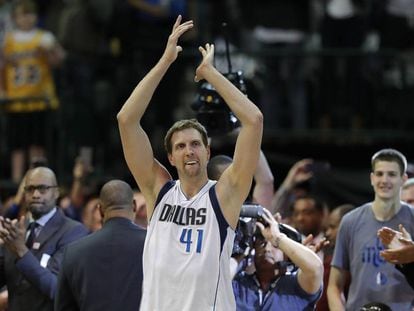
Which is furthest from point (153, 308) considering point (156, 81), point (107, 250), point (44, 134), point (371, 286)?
point (44, 134)

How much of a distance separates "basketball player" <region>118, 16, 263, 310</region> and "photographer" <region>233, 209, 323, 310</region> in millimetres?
669

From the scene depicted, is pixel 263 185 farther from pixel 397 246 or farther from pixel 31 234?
pixel 31 234

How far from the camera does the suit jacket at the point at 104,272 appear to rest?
22.1 ft

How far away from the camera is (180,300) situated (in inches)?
240

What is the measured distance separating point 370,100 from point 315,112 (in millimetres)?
600

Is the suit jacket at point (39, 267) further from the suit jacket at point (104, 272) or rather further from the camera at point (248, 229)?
the camera at point (248, 229)

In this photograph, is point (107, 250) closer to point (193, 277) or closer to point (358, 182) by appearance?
point (193, 277)

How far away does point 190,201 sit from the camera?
6.29 metres

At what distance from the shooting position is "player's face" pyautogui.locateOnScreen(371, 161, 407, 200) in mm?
8008

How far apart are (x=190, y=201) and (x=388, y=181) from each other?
7.15 ft

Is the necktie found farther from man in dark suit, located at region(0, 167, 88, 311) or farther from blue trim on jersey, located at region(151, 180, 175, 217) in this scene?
blue trim on jersey, located at region(151, 180, 175, 217)

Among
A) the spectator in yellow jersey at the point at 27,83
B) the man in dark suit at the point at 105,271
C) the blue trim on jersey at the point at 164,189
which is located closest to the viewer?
the blue trim on jersey at the point at 164,189

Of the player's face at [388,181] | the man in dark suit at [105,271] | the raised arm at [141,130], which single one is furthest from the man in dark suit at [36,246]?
the player's face at [388,181]

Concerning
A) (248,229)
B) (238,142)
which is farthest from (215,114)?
(238,142)
